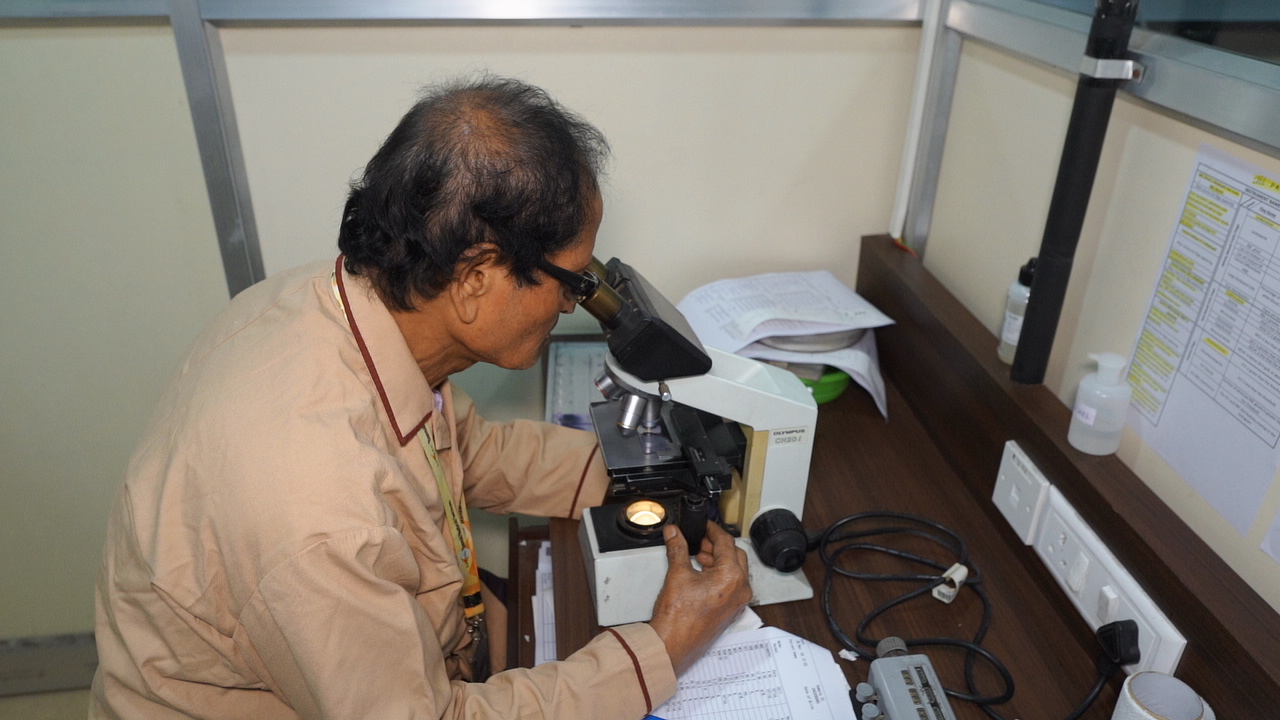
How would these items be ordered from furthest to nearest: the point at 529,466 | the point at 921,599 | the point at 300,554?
the point at 529,466 → the point at 921,599 → the point at 300,554

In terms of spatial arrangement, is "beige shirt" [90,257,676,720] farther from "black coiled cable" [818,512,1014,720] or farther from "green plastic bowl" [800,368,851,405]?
"green plastic bowl" [800,368,851,405]

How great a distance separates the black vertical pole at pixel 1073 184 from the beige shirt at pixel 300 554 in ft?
2.12

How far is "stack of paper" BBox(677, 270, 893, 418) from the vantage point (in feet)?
4.87

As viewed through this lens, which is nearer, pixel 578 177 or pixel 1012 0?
pixel 578 177

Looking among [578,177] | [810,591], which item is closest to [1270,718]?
[810,591]

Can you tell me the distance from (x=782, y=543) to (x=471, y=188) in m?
0.59

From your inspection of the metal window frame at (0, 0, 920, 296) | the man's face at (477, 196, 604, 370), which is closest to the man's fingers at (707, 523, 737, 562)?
the man's face at (477, 196, 604, 370)

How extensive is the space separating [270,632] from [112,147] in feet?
3.75

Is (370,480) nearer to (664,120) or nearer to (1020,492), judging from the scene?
(1020,492)

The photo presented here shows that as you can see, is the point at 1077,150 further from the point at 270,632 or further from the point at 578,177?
the point at 270,632

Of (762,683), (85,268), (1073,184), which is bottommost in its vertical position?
(762,683)

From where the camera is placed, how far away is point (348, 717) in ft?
2.68

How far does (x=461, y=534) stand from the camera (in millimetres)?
1143

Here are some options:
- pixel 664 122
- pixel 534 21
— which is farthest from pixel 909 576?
pixel 534 21
